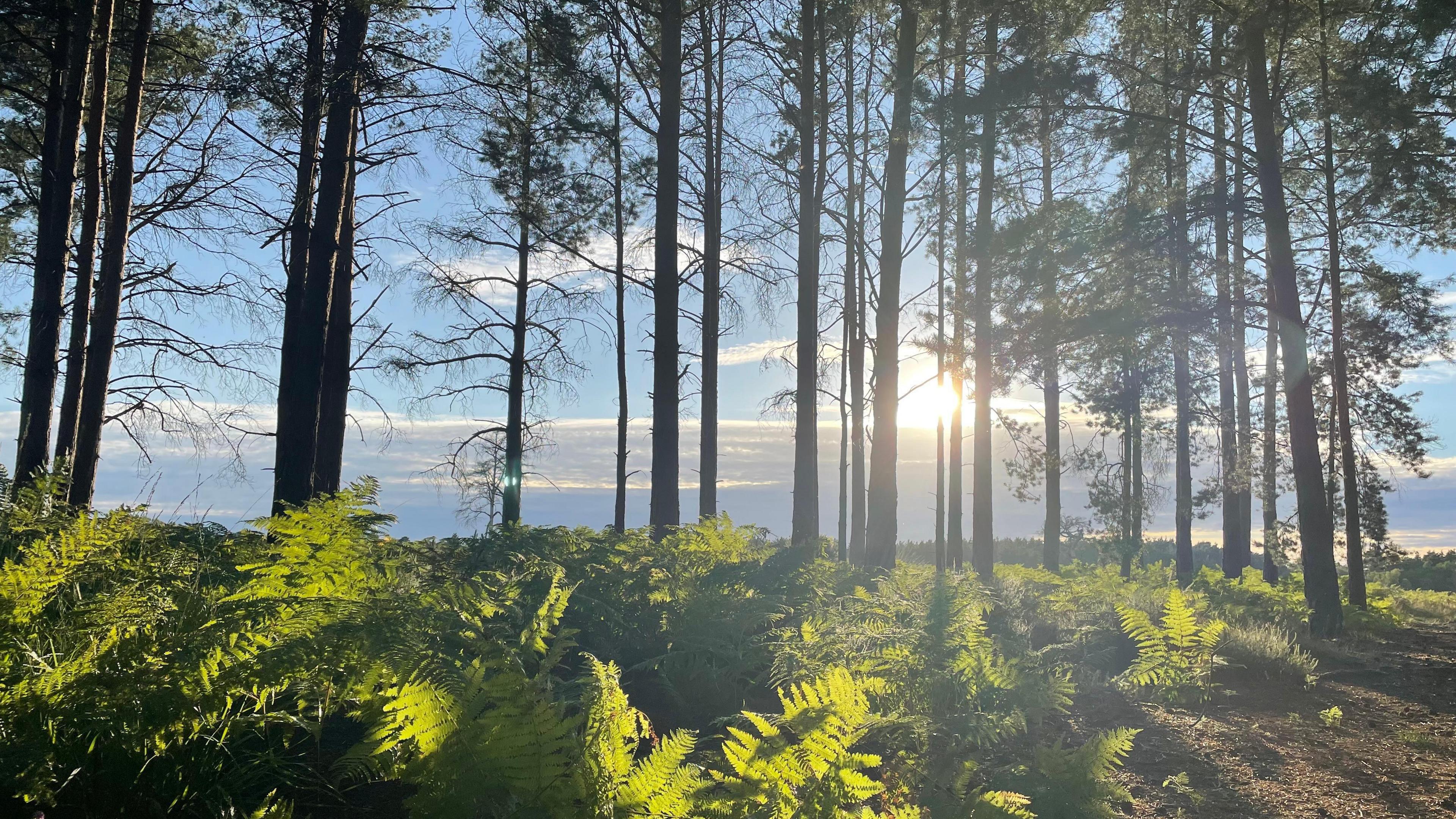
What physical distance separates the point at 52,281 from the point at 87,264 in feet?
1.77

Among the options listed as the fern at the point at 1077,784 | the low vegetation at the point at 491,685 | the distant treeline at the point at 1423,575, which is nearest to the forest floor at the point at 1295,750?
the low vegetation at the point at 491,685

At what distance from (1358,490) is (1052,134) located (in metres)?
11.4

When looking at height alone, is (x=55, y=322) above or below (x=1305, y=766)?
above

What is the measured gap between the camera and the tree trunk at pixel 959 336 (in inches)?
632

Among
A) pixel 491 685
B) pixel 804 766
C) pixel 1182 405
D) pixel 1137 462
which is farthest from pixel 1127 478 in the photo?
pixel 491 685

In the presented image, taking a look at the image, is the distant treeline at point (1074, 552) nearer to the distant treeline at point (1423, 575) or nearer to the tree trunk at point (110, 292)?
the distant treeline at point (1423, 575)

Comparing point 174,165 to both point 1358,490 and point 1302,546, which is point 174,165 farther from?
point 1358,490

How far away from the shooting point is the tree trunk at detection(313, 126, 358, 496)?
11.6 m

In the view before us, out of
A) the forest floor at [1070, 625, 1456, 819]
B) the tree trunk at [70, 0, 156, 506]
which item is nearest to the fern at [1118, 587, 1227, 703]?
the forest floor at [1070, 625, 1456, 819]

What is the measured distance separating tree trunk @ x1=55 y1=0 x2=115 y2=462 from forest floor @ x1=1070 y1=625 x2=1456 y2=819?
38.4ft

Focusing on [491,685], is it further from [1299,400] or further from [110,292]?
[1299,400]

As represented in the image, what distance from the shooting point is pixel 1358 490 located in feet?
60.0

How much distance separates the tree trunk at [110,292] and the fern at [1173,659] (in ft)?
36.0

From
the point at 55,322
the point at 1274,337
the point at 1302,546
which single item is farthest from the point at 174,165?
the point at 1274,337
